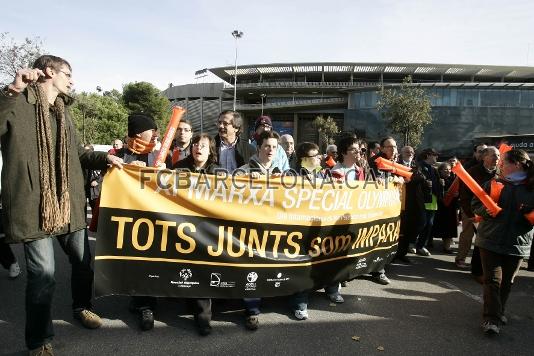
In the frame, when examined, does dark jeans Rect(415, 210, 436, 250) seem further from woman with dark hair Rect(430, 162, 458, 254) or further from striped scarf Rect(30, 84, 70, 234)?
striped scarf Rect(30, 84, 70, 234)

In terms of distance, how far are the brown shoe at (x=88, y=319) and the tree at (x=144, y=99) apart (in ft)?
171

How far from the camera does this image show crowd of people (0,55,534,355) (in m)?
2.49

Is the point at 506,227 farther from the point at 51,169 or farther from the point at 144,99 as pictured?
the point at 144,99

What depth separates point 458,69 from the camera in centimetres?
5916

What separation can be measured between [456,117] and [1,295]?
157 ft

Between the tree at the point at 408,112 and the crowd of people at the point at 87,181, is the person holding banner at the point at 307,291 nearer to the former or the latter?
the crowd of people at the point at 87,181

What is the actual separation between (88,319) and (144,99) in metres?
55.2

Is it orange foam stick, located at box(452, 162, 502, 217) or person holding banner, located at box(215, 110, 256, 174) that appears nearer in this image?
orange foam stick, located at box(452, 162, 502, 217)

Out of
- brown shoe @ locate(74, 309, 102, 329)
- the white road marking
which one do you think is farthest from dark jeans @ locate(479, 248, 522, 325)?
brown shoe @ locate(74, 309, 102, 329)

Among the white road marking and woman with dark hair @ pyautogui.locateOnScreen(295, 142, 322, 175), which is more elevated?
A: woman with dark hair @ pyautogui.locateOnScreen(295, 142, 322, 175)

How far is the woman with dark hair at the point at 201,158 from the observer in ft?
11.6

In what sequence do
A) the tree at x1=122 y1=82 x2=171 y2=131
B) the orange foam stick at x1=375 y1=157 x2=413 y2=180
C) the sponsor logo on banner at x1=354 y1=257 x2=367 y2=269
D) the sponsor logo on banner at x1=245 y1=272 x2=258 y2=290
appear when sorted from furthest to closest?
the tree at x1=122 y1=82 x2=171 y2=131 → the orange foam stick at x1=375 y1=157 x2=413 y2=180 → the sponsor logo on banner at x1=354 y1=257 x2=367 y2=269 → the sponsor logo on banner at x1=245 y1=272 x2=258 y2=290

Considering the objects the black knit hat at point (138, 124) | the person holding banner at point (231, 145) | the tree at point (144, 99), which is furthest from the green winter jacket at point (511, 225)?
the tree at point (144, 99)

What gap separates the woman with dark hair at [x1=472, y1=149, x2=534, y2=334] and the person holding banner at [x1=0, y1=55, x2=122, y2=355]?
3.52 meters
